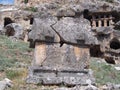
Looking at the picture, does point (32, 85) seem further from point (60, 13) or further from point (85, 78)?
point (60, 13)

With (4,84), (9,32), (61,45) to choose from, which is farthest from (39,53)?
(9,32)

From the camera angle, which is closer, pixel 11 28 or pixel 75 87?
pixel 75 87

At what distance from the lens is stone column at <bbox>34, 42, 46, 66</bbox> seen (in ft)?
27.4

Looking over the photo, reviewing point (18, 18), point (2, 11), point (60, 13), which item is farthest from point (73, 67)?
point (2, 11)

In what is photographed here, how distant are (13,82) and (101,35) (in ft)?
59.4

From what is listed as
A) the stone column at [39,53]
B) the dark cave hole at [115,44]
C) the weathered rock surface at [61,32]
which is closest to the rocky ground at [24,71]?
the stone column at [39,53]

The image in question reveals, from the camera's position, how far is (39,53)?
8.46 meters

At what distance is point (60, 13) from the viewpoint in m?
27.8

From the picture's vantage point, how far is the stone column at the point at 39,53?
8.36 m

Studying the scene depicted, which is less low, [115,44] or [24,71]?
[24,71]

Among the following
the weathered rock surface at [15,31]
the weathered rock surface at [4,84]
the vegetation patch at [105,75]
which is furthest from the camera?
the weathered rock surface at [15,31]

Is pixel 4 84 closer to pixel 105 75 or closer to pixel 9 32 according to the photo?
pixel 105 75

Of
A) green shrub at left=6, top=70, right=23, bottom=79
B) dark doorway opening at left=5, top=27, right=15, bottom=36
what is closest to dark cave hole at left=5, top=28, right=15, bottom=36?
dark doorway opening at left=5, top=27, right=15, bottom=36

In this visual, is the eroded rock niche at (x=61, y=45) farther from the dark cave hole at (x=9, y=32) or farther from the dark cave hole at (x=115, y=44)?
the dark cave hole at (x=9, y=32)
